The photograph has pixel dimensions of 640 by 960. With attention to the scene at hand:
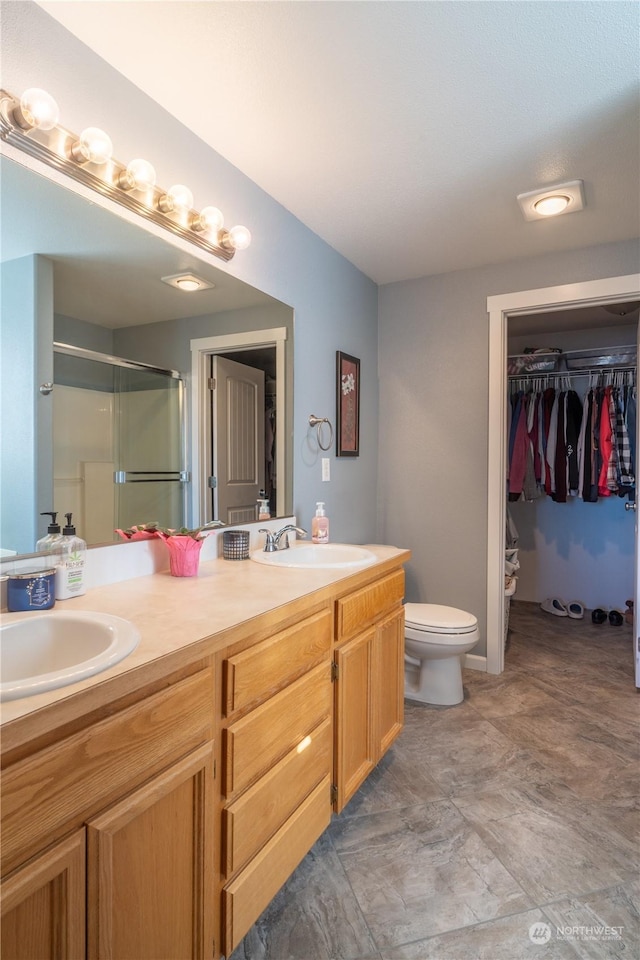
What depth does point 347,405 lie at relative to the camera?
283 centimetres

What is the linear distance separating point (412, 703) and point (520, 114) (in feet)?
8.34

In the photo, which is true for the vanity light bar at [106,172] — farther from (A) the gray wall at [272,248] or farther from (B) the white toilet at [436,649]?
(B) the white toilet at [436,649]

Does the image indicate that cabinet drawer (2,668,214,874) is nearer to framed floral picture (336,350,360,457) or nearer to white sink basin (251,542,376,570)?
white sink basin (251,542,376,570)

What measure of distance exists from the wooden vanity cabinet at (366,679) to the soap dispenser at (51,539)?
31.2 inches

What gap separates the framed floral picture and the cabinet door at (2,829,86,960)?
220cm

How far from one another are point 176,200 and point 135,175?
0.17m

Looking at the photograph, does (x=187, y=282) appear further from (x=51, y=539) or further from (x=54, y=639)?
(x=54, y=639)

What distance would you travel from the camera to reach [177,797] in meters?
0.93

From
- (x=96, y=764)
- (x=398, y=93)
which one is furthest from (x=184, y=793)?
(x=398, y=93)

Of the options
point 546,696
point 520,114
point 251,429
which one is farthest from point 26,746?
point 546,696

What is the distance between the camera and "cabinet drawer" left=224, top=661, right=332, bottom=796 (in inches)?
42.2

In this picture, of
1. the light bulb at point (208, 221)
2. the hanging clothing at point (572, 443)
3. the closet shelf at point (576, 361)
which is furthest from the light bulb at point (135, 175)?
the hanging clothing at point (572, 443)

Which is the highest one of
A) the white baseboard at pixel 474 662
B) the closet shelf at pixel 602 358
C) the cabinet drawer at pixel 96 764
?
the closet shelf at pixel 602 358

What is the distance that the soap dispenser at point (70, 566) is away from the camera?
1.19 meters
